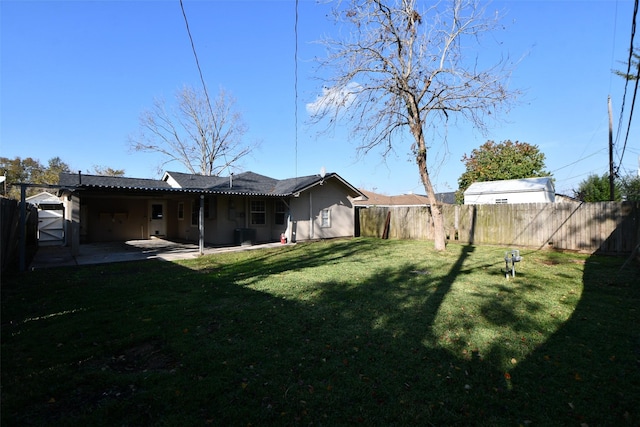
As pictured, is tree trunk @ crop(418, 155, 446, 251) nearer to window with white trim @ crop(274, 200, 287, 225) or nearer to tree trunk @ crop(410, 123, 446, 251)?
tree trunk @ crop(410, 123, 446, 251)

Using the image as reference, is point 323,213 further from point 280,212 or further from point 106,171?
point 106,171

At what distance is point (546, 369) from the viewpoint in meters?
3.30

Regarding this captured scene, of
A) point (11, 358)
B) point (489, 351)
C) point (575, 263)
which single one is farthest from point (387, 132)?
point (11, 358)

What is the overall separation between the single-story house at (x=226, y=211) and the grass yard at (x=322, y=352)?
7841mm

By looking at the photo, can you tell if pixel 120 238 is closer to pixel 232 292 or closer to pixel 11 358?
pixel 232 292

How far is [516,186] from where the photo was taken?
21.7 m

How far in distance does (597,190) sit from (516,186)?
9599 mm

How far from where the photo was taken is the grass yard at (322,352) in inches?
104

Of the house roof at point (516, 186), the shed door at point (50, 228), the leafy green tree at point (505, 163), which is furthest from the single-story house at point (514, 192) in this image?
the shed door at point (50, 228)

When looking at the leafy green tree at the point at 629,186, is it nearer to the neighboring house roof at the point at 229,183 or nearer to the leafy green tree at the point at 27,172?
the neighboring house roof at the point at 229,183

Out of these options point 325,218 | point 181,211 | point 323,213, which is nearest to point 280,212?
point 323,213

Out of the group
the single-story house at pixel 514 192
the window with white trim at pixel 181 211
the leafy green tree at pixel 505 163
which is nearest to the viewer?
the window with white trim at pixel 181 211

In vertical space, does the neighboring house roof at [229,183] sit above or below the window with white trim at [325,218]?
above

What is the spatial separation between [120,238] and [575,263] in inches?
796
